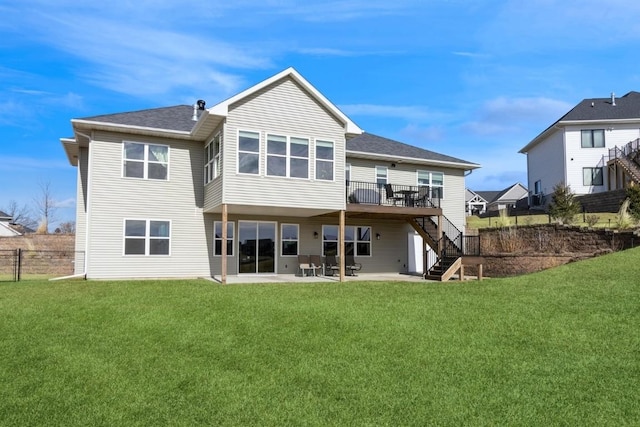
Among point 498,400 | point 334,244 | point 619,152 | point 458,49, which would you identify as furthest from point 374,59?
point 619,152

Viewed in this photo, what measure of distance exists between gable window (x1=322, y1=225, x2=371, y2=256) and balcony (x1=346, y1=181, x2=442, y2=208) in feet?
6.10

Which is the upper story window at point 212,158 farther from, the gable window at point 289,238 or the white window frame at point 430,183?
the white window frame at point 430,183

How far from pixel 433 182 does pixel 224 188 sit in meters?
11.7

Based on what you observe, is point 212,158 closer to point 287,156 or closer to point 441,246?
point 287,156

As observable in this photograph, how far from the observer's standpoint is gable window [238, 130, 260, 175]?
15891mm

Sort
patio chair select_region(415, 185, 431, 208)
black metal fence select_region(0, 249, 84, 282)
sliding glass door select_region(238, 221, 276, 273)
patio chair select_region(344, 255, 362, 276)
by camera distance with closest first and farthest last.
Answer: sliding glass door select_region(238, 221, 276, 273)
patio chair select_region(415, 185, 431, 208)
patio chair select_region(344, 255, 362, 276)
black metal fence select_region(0, 249, 84, 282)

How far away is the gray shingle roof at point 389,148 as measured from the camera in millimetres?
21750

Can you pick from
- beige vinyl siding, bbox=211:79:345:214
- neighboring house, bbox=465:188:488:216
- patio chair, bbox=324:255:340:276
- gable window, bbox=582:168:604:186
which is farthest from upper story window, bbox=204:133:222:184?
neighboring house, bbox=465:188:488:216

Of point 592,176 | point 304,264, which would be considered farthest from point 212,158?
point 592,176

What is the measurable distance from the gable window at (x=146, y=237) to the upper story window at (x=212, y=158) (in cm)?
246

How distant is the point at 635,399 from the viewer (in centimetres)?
536

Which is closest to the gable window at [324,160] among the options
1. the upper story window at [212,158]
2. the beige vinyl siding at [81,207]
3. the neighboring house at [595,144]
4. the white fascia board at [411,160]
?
the white fascia board at [411,160]

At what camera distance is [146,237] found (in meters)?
17.5

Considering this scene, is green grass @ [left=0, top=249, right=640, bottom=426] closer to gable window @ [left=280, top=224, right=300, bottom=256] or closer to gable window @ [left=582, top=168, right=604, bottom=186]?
gable window @ [left=280, top=224, right=300, bottom=256]
